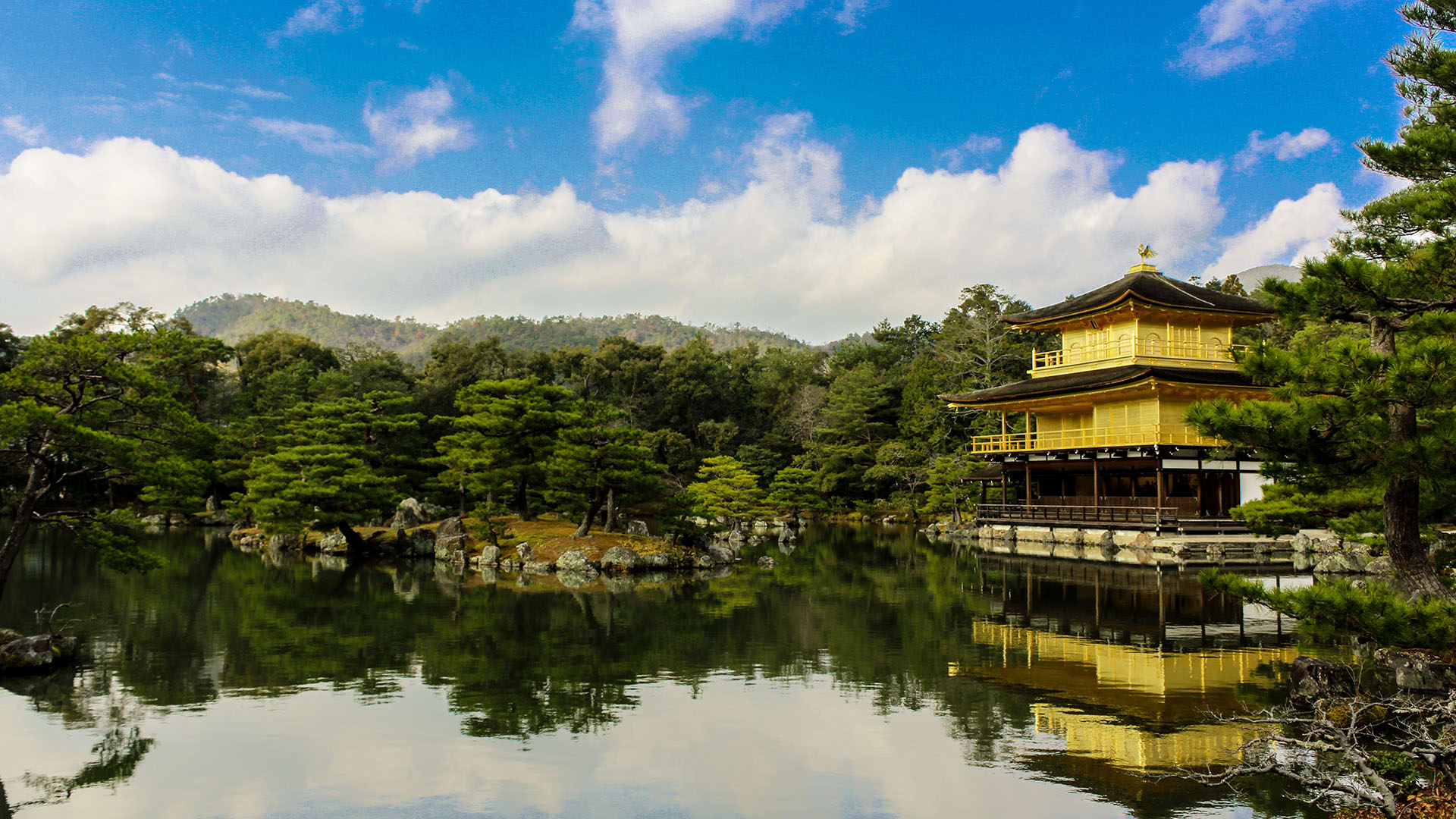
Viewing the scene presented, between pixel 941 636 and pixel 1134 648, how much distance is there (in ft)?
8.54

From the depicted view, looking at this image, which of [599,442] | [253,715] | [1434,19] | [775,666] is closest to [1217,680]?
[775,666]

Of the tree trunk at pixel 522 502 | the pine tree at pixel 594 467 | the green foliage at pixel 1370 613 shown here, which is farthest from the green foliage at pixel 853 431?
the green foliage at pixel 1370 613

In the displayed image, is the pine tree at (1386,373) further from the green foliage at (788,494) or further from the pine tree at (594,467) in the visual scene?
the green foliage at (788,494)

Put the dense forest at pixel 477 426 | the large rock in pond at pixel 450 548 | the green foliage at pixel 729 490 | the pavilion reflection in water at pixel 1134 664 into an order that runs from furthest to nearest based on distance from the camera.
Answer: the green foliage at pixel 729 490
the large rock in pond at pixel 450 548
the dense forest at pixel 477 426
the pavilion reflection in water at pixel 1134 664

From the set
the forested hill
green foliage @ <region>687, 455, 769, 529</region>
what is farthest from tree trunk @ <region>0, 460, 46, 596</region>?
the forested hill

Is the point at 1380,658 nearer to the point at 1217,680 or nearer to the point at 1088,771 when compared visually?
the point at 1217,680

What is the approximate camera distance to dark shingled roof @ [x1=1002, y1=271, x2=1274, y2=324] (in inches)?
1077

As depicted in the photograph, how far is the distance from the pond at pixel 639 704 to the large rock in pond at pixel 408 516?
36.7 feet

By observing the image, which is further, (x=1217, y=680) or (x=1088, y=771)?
(x=1217, y=680)

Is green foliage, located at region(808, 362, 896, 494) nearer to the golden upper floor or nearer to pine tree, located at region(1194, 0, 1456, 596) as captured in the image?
the golden upper floor

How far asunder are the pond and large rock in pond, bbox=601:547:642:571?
392 cm

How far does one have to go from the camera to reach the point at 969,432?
40719 millimetres

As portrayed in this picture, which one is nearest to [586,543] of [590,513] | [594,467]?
[590,513]

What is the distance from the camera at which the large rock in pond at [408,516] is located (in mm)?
28766
